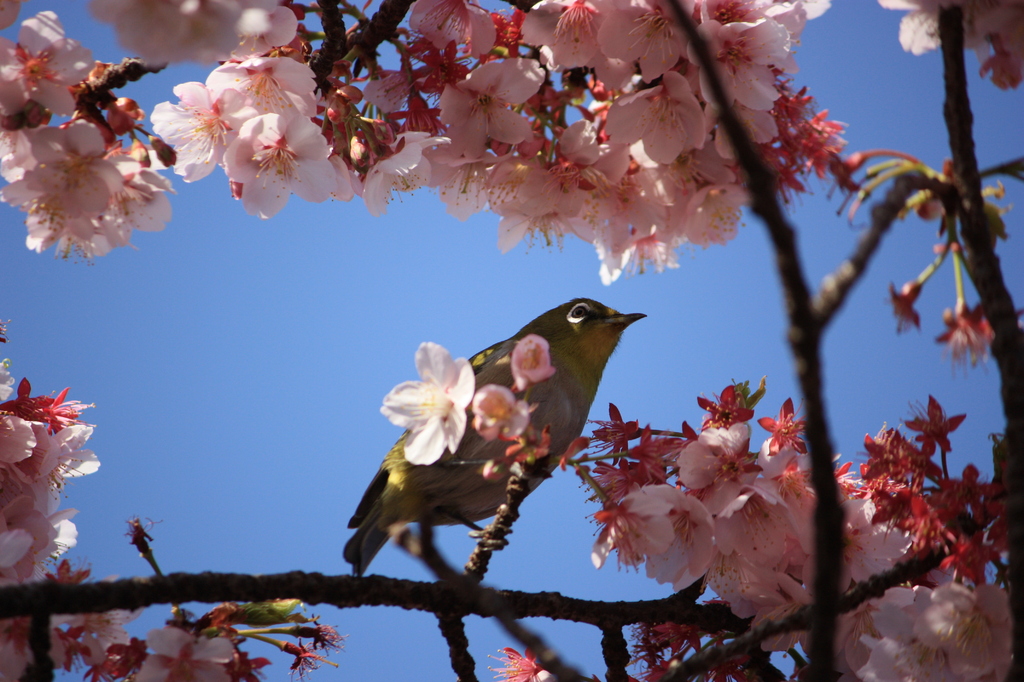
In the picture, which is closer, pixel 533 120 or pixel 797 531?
pixel 797 531

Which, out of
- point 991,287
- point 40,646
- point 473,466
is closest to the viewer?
point 991,287

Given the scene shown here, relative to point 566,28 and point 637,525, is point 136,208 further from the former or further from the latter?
point 637,525

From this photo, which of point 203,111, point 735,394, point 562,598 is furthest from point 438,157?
point 562,598

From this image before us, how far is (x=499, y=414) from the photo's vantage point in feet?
6.79

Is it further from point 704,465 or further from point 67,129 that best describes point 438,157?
point 704,465

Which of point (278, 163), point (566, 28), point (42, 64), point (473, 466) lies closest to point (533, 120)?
point (566, 28)

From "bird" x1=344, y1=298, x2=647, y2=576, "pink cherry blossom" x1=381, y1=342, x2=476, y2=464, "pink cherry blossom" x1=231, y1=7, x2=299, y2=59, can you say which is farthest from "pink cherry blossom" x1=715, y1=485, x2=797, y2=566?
"pink cherry blossom" x1=231, y1=7, x2=299, y2=59

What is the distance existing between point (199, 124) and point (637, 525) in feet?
7.27

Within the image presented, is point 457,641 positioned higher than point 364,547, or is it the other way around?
point 364,547

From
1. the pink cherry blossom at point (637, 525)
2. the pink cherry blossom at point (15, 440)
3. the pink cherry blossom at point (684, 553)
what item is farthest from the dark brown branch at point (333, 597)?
the pink cherry blossom at point (15, 440)

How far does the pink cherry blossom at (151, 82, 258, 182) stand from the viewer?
2779mm

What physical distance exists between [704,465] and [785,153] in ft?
4.20

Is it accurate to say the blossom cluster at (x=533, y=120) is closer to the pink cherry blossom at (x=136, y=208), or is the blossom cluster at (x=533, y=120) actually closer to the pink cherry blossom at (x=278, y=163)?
the pink cherry blossom at (x=278, y=163)

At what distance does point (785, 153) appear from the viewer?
2979mm
